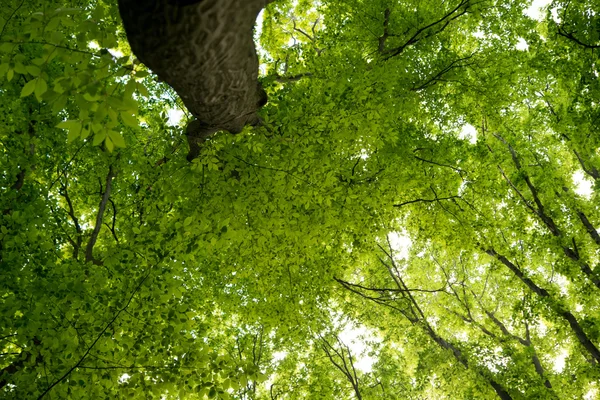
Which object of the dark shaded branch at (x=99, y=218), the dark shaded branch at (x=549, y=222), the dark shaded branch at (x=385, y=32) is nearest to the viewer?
the dark shaded branch at (x=99, y=218)

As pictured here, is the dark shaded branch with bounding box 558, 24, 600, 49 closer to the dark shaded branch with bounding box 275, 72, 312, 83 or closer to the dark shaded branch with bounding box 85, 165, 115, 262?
the dark shaded branch with bounding box 275, 72, 312, 83

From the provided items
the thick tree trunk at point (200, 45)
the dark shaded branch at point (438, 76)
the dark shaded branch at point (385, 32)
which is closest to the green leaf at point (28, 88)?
the thick tree trunk at point (200, 45)

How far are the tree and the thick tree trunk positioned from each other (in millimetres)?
98

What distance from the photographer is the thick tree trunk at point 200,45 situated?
6.25 feet

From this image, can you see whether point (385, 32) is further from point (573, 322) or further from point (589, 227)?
point (573, 322)

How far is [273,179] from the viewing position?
4828mm

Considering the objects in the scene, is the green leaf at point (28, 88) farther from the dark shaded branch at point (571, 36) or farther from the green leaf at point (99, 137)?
the dark shaded branch at point (571, 36)

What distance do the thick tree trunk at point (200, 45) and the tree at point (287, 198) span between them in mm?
98

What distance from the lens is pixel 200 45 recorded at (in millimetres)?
2207

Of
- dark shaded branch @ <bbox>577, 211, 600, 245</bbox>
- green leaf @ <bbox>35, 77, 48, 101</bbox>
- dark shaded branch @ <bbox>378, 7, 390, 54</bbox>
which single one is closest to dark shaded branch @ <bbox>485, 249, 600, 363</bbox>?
dark shaded branch @ <bbox>577, 211, 600, 245</bbox>

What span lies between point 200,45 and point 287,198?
3280 mm

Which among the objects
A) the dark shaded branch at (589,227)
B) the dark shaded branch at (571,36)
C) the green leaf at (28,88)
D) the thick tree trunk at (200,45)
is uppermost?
the dark shaded branch at (571,36)

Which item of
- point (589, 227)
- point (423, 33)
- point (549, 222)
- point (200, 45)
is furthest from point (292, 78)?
point (589, 227)

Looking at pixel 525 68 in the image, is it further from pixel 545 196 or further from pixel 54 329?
pixel 54 329
